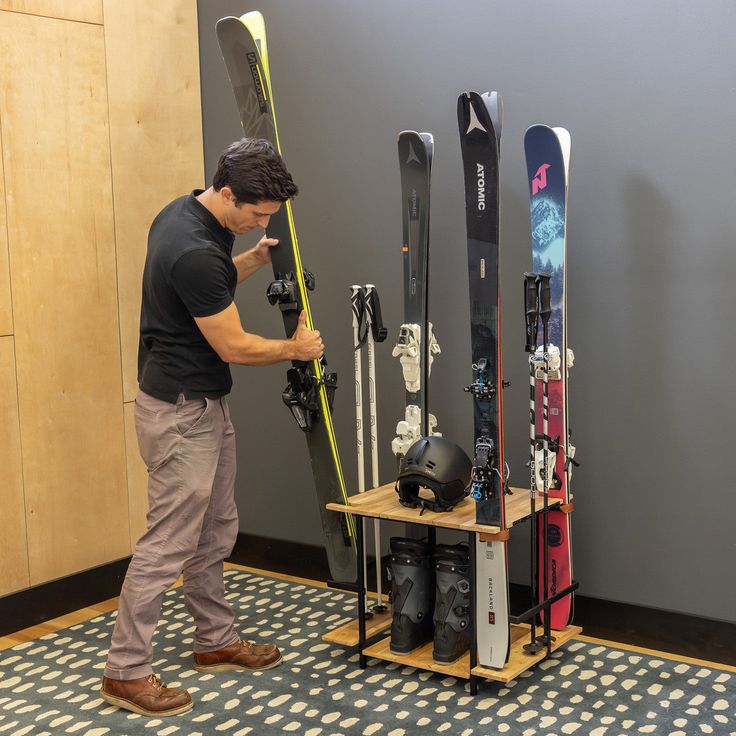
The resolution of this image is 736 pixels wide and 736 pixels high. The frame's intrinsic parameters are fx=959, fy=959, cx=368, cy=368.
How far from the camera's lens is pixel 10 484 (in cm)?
328

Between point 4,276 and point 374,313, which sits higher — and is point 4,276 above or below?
above

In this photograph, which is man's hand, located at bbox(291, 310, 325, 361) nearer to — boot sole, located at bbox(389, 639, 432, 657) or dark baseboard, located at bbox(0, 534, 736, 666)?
boot sole, located at bbox(389, 639, 432, 657)

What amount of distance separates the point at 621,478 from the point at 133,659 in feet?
5.08

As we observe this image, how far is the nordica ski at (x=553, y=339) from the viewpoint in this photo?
110 inches

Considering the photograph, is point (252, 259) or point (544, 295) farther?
point (252, 259)

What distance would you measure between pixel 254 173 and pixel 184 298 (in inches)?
14.9

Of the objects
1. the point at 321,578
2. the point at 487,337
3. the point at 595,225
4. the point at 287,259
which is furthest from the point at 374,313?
the point at 321,578

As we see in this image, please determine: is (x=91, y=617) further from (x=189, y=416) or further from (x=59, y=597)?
(x=189, y=416)

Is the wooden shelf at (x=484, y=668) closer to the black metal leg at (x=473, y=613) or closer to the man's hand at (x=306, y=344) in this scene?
the black metal leg at (x=473, y=613)

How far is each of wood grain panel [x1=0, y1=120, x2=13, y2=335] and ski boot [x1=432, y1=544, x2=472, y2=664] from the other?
1656mm

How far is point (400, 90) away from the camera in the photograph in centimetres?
332

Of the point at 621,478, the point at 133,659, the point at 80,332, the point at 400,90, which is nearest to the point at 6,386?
the point at 80,332

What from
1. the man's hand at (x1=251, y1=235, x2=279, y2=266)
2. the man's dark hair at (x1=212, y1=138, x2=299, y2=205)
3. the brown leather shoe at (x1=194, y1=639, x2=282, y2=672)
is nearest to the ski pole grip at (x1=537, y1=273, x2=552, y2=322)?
the man's dark hair at (x1=212, y1=138, x2=299, y2=205)

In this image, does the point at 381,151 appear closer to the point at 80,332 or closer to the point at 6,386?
the point at 80,332
